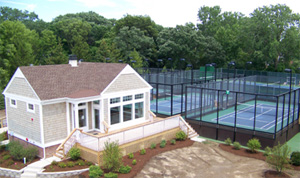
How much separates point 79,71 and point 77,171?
9.23 metres

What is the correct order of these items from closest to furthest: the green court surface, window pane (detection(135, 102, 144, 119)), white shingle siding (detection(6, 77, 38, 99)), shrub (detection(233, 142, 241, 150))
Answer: white shingle siding (detection(6, 77, 38, 99))
shrub (detection(233, 142, 241, 150))
the green court surface
window pane (detection(135, 102, 144, 119))

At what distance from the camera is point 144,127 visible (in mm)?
19031

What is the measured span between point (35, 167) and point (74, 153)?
2.41 metres

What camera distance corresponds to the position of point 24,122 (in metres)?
19.0

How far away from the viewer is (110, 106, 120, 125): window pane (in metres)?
20.2

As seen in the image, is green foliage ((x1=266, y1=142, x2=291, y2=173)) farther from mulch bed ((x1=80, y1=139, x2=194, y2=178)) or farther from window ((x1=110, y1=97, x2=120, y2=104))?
window ((x1=110, y1=97, x2=120, y2=104))

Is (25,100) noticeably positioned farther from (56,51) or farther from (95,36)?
Answer: (95,36)

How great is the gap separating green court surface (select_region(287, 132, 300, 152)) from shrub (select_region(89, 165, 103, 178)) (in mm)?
14527

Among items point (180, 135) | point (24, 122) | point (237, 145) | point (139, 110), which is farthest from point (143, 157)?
point (24, 122)

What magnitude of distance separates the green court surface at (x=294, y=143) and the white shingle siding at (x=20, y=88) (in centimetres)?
1916

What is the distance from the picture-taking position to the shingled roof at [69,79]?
18.3 m

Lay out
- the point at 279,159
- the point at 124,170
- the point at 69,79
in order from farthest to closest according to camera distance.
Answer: the point at 69,79
the point at 279,159
the point at 124,170

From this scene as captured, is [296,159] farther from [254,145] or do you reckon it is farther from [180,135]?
[180,135]

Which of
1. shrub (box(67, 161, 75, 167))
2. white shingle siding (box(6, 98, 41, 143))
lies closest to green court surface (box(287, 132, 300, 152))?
shrub (box(67, 161, 75, 167))
